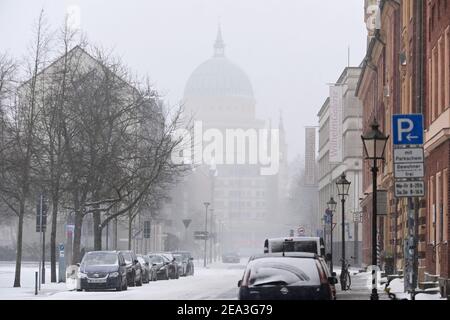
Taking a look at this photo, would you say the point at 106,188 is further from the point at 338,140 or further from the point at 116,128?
the point at 338,140

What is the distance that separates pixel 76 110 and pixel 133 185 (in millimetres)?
5329

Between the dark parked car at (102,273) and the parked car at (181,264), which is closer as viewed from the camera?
the dark parked car at (102,273)

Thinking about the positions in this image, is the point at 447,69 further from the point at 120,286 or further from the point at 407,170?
the point at 120,286

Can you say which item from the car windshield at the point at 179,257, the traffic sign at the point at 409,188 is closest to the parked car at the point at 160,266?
the car windshield at the point at 179,257

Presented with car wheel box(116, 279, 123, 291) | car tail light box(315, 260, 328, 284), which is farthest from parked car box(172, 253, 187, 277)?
car tail light box(315, 260, 328, 284)

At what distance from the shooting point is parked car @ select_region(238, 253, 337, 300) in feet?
70.3

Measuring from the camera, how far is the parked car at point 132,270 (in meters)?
49.1

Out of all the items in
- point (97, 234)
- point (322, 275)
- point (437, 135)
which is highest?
point (437, 135)

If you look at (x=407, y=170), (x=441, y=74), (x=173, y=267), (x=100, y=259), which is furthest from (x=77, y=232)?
(x=407, y=170)

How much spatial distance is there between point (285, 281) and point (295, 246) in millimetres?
18896

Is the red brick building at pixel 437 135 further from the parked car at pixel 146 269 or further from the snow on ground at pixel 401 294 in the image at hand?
the parked car at pixel 146 269

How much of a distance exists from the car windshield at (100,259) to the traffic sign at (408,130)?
22634 millimetres

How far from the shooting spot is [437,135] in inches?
1438
